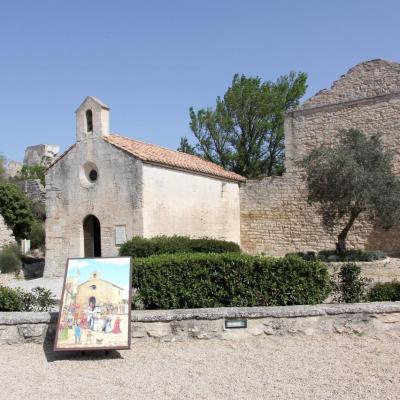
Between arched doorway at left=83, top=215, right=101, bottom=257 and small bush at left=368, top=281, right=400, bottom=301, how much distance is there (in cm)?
1128

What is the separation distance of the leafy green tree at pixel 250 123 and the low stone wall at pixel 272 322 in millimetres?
20776

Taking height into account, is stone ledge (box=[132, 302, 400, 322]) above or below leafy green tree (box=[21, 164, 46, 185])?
below

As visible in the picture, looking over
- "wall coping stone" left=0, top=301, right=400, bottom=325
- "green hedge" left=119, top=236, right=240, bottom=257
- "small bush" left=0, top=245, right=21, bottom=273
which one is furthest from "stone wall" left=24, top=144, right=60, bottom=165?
"wall coping stone" left=0, top=301, right=400, bottom=325

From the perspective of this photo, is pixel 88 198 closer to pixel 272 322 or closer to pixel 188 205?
pixel 188 205

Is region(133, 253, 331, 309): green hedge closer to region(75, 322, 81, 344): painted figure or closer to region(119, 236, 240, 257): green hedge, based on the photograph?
region(75, 322, 81, 344): painted figure

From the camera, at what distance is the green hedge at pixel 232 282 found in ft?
22.8

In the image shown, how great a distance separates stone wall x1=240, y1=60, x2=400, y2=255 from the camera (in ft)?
58.6

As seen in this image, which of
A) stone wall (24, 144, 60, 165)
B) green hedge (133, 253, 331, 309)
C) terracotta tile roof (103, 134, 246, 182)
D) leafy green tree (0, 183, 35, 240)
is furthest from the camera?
stone wall (24, 144, 60, 165)

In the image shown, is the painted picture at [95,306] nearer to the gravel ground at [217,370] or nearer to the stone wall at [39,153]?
the gravel ground at [217,370]

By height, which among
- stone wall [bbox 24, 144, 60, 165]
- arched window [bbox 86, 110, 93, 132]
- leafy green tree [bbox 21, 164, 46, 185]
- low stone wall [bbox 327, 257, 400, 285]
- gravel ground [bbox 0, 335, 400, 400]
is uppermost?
stone wall [bbox 24, 144, 60, 165]

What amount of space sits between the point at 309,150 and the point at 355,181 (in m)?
6.11

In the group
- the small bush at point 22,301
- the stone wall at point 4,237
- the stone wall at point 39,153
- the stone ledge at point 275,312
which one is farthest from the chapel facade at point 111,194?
the stone wall at point 39,153

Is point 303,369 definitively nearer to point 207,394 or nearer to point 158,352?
point 207,394

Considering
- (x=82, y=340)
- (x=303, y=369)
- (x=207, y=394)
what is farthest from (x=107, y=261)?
(x=303, y=369)
